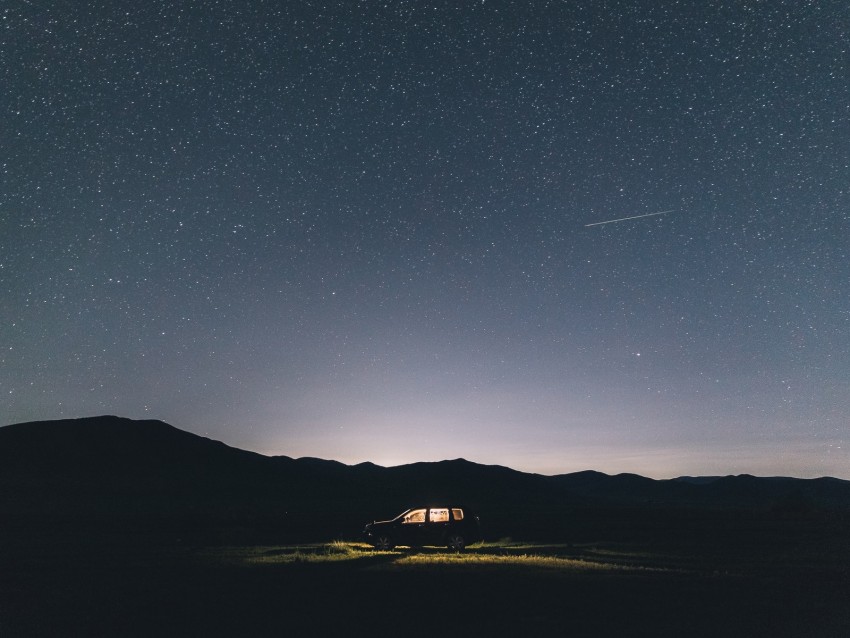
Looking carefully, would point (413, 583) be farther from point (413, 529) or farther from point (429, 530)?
point (413, 529)

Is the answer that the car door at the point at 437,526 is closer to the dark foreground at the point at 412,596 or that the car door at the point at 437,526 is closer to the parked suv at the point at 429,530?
the parked suv at the point at 429,530

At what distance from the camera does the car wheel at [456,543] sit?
2652cm

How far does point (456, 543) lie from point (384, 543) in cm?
294

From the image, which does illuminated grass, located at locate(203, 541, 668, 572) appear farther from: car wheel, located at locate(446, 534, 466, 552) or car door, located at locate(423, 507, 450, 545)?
car door, located at locate(423, 507, 450, 545)

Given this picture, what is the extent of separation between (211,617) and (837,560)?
25305 mm

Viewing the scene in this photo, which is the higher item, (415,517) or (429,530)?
(415,517)

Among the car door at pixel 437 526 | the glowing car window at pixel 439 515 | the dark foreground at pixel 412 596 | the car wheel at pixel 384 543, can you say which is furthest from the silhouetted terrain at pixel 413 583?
the glowing car window at pixel 439 515

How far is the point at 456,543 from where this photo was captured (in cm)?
2659

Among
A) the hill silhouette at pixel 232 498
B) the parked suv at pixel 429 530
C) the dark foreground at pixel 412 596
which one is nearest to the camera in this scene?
the dark foreground at pixel 412 596

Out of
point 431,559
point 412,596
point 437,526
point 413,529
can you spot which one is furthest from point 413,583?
point 413,529

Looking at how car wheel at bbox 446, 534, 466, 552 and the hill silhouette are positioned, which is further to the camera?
the hill silhouette

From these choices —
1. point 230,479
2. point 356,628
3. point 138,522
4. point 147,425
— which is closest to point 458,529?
point 356,628

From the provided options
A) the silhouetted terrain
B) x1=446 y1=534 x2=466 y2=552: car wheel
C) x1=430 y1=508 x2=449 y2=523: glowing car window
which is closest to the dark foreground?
the silhouetted terrain

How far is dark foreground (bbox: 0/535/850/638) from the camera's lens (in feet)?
37.7
